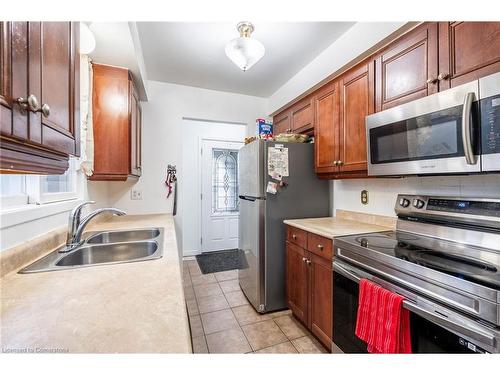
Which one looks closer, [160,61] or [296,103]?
[160,61]

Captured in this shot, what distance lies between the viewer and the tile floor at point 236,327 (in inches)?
65.8

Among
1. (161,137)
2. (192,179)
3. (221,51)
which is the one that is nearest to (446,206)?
(221,51)

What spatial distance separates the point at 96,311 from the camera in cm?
63

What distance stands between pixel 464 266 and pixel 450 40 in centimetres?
110

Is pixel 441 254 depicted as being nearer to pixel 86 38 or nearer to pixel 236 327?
pixel 236 327

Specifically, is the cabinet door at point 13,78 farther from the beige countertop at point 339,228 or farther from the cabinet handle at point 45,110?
the beige countertop at point 339,228

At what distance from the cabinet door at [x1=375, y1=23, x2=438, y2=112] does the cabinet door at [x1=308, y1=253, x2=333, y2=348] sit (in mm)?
1157

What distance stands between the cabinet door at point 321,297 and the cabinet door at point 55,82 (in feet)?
5.11

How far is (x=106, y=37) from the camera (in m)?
1.48

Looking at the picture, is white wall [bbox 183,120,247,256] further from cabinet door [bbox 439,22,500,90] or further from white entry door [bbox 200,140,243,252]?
cabinet door [bbox 439,22,500,90]

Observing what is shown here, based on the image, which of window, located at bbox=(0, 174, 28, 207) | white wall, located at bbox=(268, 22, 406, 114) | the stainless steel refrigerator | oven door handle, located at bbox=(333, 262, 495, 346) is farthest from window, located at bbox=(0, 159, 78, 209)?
white wall, located at bbox=(268, 22, 406, 114)
